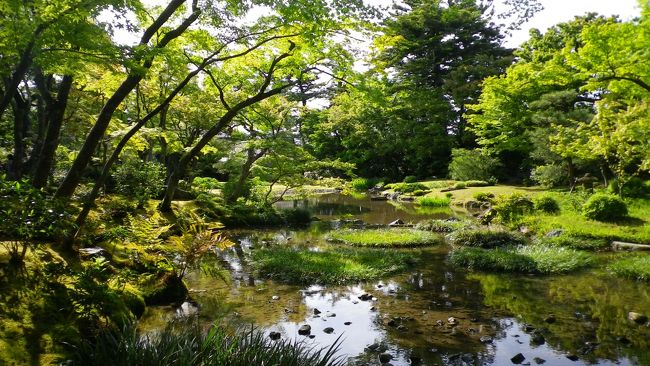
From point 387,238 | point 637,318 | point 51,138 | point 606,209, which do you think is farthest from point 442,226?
point 51,138

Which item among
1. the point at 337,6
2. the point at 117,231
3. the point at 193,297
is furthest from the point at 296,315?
the point at 337,6

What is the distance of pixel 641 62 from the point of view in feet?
46.5

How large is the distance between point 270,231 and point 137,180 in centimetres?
533

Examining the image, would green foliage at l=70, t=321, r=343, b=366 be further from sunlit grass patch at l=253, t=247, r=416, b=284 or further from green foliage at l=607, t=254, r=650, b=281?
green foliage at l=607, t=254, r=650, b=281

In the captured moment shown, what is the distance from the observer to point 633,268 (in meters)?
9.59

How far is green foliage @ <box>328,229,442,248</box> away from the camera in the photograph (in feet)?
44.3

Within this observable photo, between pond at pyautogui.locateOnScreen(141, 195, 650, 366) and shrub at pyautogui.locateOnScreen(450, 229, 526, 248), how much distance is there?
275cm

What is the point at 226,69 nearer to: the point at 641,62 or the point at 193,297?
the point at 193,297

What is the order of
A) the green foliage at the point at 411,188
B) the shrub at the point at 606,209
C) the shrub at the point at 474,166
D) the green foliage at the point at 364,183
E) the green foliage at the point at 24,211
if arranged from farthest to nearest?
the green foliage at the point at 364,183, the green foliage at the point at 411,188, the shrub at the point at 474,166, the shrub at the point at 606,209, the green foliage at the point at 24,211

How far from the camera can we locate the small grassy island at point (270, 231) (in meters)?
5.27

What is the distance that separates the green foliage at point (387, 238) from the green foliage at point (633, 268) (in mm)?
5067

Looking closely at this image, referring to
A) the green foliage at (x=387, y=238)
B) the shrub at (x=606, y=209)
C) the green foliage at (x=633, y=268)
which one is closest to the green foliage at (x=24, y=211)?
the green foliage at (x=387, y=238)

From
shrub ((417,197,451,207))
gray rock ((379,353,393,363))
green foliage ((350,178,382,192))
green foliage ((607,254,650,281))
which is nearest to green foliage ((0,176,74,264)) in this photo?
gray rock ((379,353,393,363))

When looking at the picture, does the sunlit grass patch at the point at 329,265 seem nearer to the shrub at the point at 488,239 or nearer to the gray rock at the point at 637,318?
the shrub at the point at 488,239
